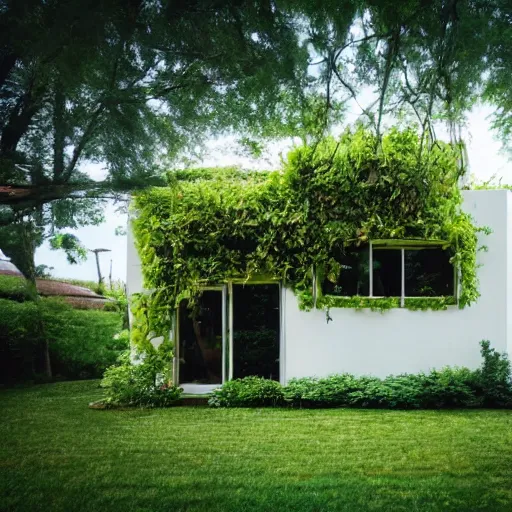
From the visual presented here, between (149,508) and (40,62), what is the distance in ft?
12.9

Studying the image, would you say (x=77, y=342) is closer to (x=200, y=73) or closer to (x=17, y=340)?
(x=17, y=340)

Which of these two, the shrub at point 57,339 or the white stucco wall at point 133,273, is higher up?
the white stucco wall at point 133,273

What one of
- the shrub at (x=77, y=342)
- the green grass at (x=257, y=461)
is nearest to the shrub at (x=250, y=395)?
the green grass at (x=257, y=461)

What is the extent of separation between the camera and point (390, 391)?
10.7 m

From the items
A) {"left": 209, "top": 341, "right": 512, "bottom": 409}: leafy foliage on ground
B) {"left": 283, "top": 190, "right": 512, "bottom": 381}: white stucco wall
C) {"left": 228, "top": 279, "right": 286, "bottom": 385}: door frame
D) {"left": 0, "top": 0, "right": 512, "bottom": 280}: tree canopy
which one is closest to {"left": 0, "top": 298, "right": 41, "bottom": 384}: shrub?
{"left": 228, "top": 279, "right": 286, "bottom": 385}: door frame

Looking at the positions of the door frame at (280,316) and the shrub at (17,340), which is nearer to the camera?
the door frame at (280,316)

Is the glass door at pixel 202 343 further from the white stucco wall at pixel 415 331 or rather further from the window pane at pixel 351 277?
the window pane at pixel 351 277

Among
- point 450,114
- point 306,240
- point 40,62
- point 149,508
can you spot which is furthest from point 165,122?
point 306,240

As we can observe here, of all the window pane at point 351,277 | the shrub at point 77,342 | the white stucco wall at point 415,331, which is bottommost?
the shrub at point 77,342

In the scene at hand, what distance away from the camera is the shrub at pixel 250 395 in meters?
10.9

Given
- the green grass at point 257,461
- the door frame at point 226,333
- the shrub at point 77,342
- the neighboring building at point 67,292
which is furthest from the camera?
the shrub at point 77,342

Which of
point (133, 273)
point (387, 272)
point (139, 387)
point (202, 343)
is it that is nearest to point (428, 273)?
point (387, 272)

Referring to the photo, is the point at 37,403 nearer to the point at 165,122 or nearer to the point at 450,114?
the point at 165,122

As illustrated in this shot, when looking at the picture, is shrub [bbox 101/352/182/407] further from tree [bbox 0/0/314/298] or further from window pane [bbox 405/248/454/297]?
tree [bbox 0/0/314/298]
